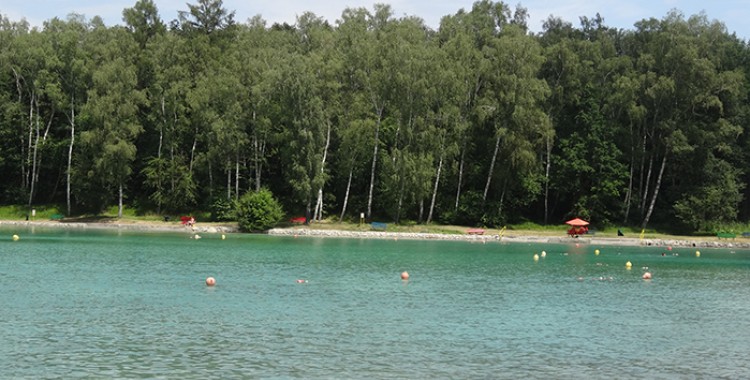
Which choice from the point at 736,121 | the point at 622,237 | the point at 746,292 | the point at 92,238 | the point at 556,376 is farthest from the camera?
the point at 736,121

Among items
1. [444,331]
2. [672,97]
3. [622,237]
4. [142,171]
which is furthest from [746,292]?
[142,171]

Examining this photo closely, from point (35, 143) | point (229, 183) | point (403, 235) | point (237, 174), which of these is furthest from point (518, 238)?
point (35, 143)

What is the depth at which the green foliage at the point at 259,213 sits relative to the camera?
68.2 m

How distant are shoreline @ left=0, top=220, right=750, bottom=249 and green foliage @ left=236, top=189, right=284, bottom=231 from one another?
967 mm

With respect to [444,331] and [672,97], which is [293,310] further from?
[672,97]

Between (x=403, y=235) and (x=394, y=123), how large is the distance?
1469 cm

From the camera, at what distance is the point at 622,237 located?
221ft

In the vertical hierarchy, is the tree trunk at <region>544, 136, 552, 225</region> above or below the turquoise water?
above

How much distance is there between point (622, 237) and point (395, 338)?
51.4m

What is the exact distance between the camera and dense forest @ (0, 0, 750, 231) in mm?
70750

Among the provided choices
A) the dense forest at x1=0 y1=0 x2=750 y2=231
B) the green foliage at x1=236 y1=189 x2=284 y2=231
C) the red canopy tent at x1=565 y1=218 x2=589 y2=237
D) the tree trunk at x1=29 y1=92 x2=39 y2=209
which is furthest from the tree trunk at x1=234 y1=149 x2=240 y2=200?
the red canopy tent at x1=565 y1=218 x2=589 y2=237

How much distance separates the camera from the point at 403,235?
6719cm

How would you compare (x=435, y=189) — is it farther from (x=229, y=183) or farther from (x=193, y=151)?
(x=193, y=151)

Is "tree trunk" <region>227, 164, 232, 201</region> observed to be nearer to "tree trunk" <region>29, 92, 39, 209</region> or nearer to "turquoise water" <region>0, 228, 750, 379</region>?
"tree trunk" <region>29, 92, 39, 209</region>
